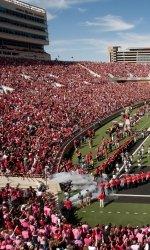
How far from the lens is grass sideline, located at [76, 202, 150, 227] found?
2320cm

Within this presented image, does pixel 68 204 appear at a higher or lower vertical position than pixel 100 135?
lower

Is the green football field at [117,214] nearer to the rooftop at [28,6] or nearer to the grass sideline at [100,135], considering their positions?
the grass sideline at [100,135]

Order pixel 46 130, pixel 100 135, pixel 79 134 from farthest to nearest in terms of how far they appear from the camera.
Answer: pixel 100 135
pixel 79 134
pixel 46 130

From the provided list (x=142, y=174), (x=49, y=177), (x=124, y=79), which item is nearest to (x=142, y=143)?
(x=142, y=174)

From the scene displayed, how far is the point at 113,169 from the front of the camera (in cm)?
3244

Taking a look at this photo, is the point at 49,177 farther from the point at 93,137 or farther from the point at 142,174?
the point at 93,137

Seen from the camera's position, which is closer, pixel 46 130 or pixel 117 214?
pixel 117 214

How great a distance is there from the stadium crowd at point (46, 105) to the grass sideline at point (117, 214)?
5.30 metres

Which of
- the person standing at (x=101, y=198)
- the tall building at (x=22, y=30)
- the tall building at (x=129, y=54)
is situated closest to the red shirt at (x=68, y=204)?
the person standing at (x=101, y=198)

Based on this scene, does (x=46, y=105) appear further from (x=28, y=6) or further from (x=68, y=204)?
(x=28, y=6)

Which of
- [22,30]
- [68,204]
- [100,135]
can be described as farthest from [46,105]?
[22,30]

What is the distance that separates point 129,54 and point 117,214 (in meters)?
168

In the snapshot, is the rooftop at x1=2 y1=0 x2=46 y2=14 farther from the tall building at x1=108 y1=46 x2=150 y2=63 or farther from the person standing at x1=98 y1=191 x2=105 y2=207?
the tall building at x1=108 y1=46 x2=150 y2=63

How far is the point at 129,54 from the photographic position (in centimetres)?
18812
